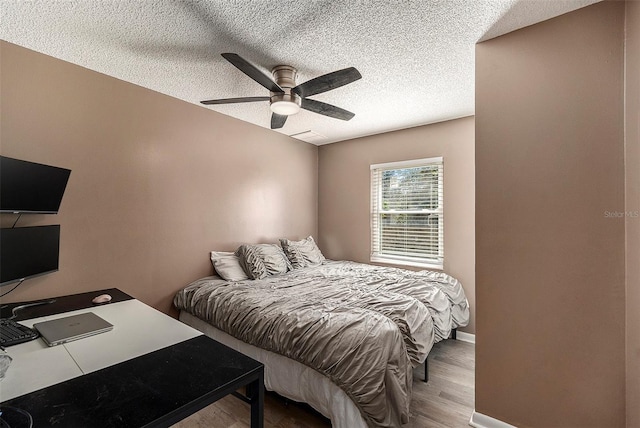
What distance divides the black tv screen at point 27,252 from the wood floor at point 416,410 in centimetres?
138

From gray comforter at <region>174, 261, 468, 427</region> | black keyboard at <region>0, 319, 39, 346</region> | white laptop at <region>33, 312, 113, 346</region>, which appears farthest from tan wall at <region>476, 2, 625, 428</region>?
black keyboard at <region>0, 319, 39, 346</region>

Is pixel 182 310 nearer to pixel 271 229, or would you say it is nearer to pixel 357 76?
pixel 271 229

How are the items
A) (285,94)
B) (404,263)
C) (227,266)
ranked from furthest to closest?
(404,263)
(227,266)
(285,94)

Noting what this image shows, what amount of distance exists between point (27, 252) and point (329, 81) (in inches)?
88.0

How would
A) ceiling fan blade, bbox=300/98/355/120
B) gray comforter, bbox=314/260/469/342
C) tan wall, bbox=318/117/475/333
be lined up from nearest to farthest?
1. ceiling fan blade, bbox=300/98/355/120
2. gray comforter, bbox=314/260/469/342
3. tan wall, bbox=318/117/475/333

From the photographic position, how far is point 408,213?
382cm

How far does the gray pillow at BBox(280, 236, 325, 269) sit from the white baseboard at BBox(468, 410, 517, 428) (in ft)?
7.57

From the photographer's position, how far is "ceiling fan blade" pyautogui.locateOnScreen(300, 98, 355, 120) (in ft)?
7.50

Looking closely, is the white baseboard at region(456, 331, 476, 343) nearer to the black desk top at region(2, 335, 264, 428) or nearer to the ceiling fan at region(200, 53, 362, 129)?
the ceiling fan at region(200, 53, 362, 129)

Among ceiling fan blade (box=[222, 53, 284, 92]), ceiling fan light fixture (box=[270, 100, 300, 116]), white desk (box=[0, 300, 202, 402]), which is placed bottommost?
white desk (box=[0, 300, 202, 402])

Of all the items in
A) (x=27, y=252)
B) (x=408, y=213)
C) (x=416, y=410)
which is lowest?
(x=416, y=410)

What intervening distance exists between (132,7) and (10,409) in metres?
1.92

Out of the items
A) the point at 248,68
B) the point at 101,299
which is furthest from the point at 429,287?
the point at 101,299

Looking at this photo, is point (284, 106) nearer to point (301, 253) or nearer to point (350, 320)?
point (350, 320)
